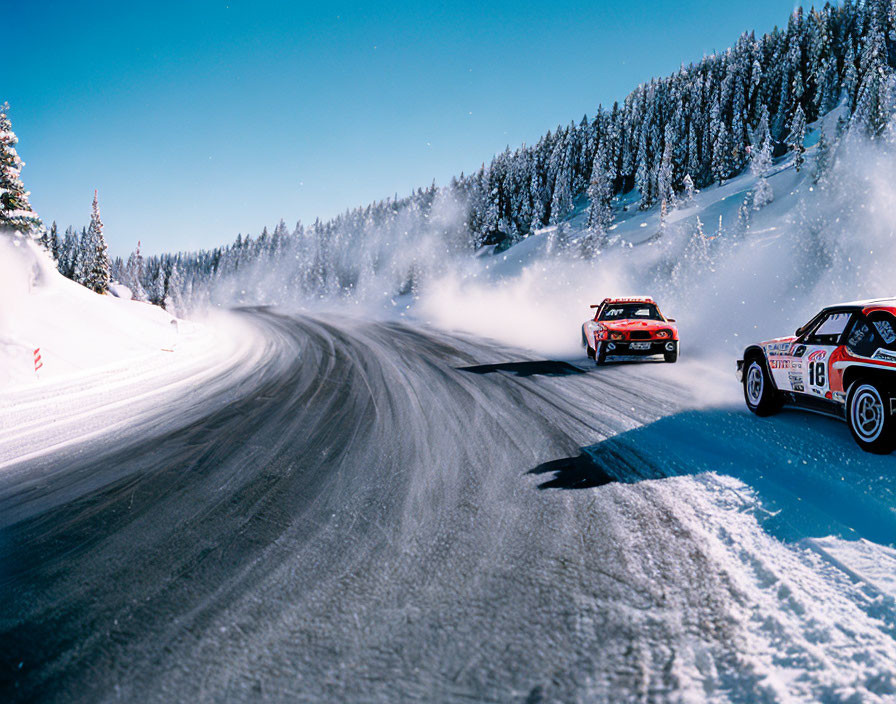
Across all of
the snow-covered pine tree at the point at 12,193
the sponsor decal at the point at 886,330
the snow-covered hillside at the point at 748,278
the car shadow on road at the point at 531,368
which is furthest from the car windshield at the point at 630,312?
the snow-covered pine tree at the point at 12,193

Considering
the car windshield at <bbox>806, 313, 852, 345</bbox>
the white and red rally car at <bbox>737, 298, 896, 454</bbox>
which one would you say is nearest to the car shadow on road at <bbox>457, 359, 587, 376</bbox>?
the white and red rally car at <bbox>737, 298, 896, 454</bbox>

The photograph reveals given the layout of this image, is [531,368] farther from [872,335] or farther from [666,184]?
[666,184]

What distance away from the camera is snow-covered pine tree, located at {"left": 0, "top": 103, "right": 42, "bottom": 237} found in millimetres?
20547

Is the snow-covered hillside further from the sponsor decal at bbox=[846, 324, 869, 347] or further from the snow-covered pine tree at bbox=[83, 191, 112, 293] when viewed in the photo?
the snow-covered pine tree at bbox=[83, 191, 112, 293]

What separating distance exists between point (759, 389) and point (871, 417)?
70.9 inches

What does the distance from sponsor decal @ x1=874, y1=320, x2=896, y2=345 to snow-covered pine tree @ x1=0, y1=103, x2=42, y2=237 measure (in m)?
28.9

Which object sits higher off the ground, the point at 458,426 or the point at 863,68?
the point at 863,68

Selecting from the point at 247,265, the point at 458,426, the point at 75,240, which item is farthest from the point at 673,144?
the point at 75,240

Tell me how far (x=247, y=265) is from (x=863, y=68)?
402 ft

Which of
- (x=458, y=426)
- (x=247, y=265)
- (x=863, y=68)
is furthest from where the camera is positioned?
(x=247, y=265)

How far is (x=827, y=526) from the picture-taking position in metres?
3.13

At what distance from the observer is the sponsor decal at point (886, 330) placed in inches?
177

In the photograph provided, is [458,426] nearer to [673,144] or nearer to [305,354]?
[305,354]

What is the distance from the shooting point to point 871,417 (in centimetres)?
457
